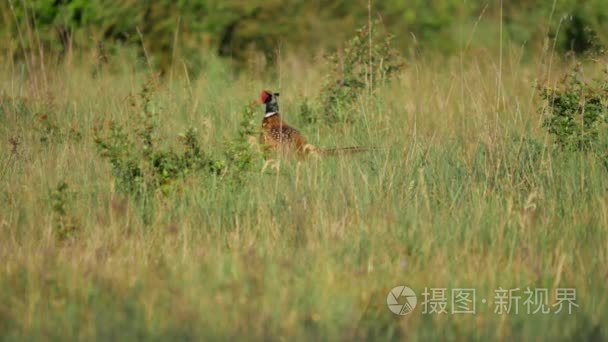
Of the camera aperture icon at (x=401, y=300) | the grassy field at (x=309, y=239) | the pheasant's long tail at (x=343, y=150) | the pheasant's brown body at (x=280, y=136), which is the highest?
the pheasant's brown body at (x=280, y=136)

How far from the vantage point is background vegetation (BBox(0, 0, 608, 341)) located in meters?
3.57

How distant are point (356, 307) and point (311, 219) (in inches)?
38.6

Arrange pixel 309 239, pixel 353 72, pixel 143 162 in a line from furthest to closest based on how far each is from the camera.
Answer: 1. pixel 353 72
2. pixel 143 162
3. pixel 309 239

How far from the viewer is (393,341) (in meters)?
3.45

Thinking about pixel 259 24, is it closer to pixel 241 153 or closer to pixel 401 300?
pixel 241 153

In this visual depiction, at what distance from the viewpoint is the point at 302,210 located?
4.67 meters

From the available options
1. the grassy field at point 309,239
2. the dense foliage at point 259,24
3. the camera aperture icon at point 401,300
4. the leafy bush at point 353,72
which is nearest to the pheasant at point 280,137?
the grassy field at point 309,239

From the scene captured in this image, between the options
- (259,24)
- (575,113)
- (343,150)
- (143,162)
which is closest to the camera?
(143,162)

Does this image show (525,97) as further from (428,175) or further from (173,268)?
(173,268)

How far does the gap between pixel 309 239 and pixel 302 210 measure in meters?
0.41

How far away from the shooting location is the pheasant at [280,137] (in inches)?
235

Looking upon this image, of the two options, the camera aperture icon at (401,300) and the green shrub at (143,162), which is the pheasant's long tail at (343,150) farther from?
the camera aperture icon at (401,300)

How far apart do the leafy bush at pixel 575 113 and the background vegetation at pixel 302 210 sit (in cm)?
1

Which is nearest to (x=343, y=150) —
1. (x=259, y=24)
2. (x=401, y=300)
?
(x=401, y=300)
